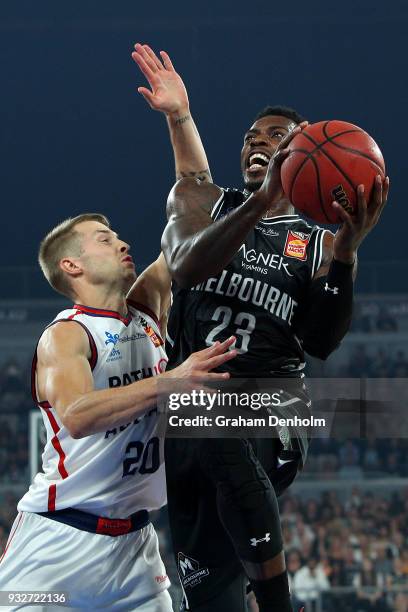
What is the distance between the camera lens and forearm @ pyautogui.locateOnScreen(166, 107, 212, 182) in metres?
3.83

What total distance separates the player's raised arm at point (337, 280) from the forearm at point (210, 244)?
11.7 inches

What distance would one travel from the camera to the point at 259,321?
3496 mm

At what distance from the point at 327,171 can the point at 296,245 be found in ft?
2.07

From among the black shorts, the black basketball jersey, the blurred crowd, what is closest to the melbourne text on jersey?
the black basketball jersey

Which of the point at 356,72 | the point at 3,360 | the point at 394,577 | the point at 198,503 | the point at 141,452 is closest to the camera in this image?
the point at 198,503

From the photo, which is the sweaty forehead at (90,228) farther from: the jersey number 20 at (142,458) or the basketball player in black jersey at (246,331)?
the jersey number 20 at (142,458)

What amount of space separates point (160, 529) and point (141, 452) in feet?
25.2

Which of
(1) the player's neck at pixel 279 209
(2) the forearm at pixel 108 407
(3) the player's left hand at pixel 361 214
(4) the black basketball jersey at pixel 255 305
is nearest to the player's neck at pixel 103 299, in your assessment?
(4) the black basketball jersey at pixel 255 305

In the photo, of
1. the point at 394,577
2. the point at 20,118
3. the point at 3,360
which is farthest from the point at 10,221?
the point at 394,577

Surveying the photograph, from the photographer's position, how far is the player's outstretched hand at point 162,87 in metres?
3.96

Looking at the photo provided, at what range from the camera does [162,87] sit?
402 centimetres

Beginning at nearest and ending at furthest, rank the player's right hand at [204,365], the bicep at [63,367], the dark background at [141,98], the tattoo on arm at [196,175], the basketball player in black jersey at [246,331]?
1. the player's right hand at [204,365]
2. the basketball player in black jersey at [246,331]
3. the bicep at [63,367]
4. the tattoo on arm at [196,175]
5. the dark background at [141,98]

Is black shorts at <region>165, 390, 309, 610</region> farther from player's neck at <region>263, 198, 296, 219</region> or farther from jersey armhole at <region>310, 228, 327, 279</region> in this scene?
player's neck at <region>263, 198, 296, 219</region>

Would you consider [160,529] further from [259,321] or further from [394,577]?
[259,321]
